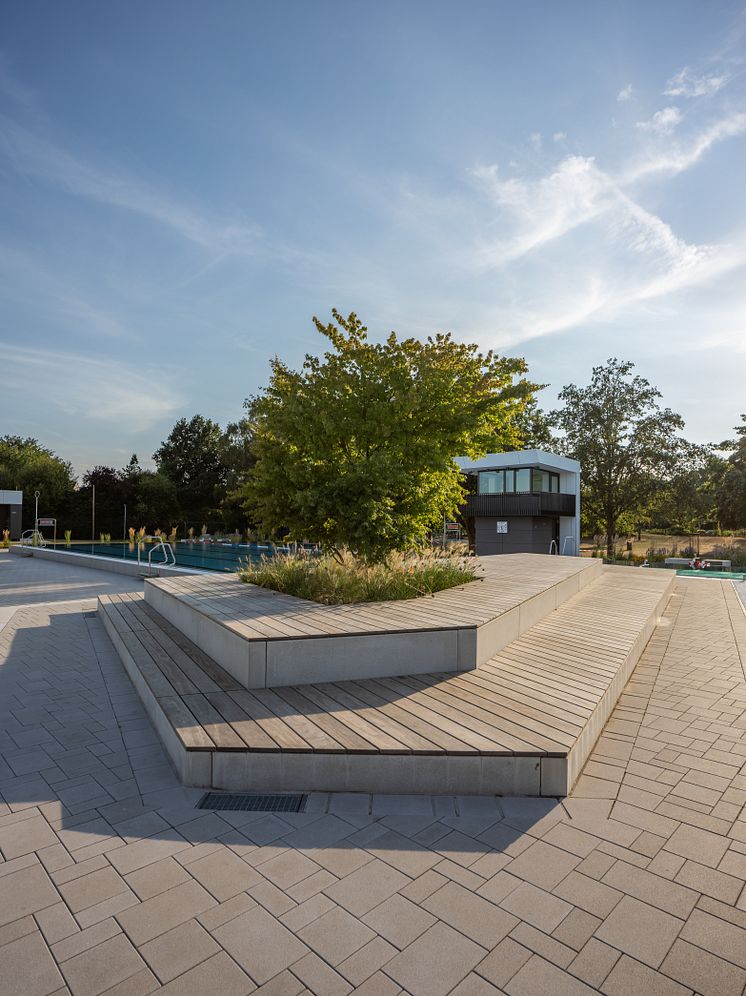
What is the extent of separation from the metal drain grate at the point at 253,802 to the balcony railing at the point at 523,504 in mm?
19821

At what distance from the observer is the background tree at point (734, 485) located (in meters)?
29.9

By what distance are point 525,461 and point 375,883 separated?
21.7 meters

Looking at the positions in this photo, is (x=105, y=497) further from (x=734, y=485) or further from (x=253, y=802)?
(x=734, y=485)

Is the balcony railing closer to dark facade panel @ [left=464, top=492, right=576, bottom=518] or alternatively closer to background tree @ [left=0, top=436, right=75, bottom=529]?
dark facade panel @ [left=464, top=492, right=576, bottom=518]

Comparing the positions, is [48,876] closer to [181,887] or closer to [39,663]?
[181,887]

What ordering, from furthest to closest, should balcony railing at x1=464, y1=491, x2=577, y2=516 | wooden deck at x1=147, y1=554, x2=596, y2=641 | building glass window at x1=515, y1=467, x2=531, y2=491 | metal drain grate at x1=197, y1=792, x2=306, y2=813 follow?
building glass window at x1=515, y1=467, x2=531, y2=491
balcony railing at x1=464, y1=491, x2=577, y2=516
wooden deck at x1=147, y1=554, x2=596, y2=641
metal drain grate at x1=197, y1=792, x2=306, y2=813

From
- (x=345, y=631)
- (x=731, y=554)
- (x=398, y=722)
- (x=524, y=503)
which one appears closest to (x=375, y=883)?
(x=398, y=722)

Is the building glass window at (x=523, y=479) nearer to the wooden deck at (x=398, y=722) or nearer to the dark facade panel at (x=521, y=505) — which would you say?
the dark facade panel at (x=521, y=505)

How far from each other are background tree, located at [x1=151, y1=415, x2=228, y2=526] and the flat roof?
68.5 feet

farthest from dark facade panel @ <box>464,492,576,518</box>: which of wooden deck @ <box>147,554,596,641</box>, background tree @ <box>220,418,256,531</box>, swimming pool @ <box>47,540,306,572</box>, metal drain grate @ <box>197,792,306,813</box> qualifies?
metal drain grate @ <box>197,792,306,813</box>

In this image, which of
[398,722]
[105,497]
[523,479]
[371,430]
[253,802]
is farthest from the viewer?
[105,497]

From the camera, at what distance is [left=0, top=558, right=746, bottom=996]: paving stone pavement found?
1.72 m

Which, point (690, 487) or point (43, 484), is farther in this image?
point (43, 484)

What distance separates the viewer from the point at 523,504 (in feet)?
75.6
